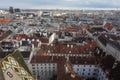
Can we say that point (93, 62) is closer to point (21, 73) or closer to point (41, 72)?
point (41, 72)

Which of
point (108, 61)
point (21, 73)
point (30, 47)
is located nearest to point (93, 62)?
point (108, 61)

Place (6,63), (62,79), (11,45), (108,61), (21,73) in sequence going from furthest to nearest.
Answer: (11,45) → (108,61) → (62,79) → (21,73) → (6,63)

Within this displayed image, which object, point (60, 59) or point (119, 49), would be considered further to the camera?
point (119, 49)

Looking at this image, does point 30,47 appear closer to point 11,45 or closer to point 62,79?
point 11,45

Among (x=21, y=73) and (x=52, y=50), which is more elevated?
(x=21, y=73)

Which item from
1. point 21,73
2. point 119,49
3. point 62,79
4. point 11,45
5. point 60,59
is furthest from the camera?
point 11,45

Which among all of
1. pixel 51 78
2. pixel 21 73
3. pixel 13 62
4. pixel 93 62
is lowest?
pixel 51 78

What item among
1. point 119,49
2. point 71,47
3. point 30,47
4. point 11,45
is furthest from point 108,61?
point 11,45

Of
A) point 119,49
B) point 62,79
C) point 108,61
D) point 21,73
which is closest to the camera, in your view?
point 21,73

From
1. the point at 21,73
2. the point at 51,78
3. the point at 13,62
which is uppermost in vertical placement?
the point at 13,62
